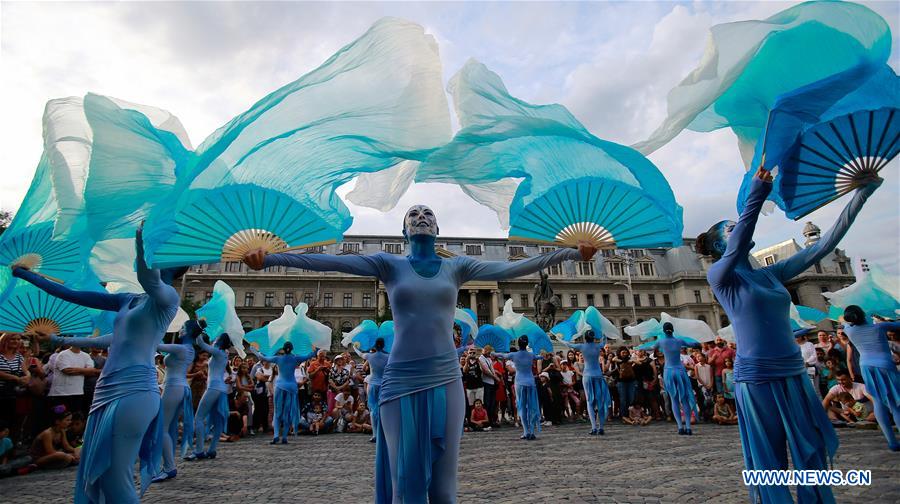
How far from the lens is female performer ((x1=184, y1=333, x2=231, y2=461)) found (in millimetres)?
8281

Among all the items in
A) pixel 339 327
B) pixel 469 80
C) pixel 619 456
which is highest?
pixel 339 327

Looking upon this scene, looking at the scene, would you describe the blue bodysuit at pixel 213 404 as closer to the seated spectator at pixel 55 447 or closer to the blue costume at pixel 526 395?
the seated spectator at pixel 55 447

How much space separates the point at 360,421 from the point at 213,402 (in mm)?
5041

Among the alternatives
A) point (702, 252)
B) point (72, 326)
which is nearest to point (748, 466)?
point (702, 252)

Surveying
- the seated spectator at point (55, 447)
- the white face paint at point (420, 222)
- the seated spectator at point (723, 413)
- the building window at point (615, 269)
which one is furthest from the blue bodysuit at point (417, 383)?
the building window at point (615, 269)

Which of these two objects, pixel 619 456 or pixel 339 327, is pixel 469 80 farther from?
pixel 339 327

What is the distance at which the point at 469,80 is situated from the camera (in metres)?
3.56

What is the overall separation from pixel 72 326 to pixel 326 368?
8863mm

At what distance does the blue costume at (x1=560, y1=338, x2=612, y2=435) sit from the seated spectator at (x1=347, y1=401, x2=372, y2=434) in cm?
571

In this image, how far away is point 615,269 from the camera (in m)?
67.4

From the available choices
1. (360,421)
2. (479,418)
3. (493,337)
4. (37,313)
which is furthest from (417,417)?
(493,337)

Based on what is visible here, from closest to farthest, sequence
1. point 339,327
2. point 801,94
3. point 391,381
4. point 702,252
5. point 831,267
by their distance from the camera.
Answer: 1. point 391,381
2. point 801,94
3. point 702,252
4. point 339,327
5. point 831,267

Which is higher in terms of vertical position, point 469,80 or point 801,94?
point 469,80

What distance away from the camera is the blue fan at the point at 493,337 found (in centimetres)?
1379
